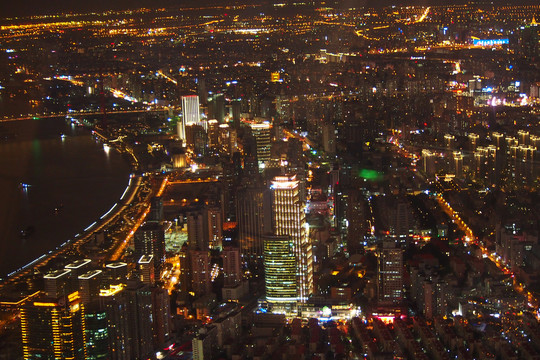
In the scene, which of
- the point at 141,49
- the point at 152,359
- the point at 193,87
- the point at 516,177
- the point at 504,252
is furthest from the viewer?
the point at 193,87

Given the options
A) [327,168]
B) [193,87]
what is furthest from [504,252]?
[193,87]

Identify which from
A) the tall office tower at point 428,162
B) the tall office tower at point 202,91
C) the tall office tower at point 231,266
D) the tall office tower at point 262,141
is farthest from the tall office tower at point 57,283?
the tall office tower at point 202,91

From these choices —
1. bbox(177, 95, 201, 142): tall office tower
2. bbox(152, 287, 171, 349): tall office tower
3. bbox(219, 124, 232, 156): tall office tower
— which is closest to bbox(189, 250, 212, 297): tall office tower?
bbox(152, 287, 171, 349): tall office tower

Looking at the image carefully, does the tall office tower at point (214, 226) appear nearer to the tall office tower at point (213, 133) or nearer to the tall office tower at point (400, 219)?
the tall office tower at point (400, 219)

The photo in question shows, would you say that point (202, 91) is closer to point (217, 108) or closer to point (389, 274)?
point (217, 108)

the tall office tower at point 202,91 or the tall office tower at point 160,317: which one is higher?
the tall office tower at point 202,91

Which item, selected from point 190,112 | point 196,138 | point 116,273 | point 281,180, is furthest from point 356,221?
point 190,112

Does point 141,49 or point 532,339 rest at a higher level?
point 141,49

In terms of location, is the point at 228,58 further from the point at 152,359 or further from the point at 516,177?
the point at 152,359
